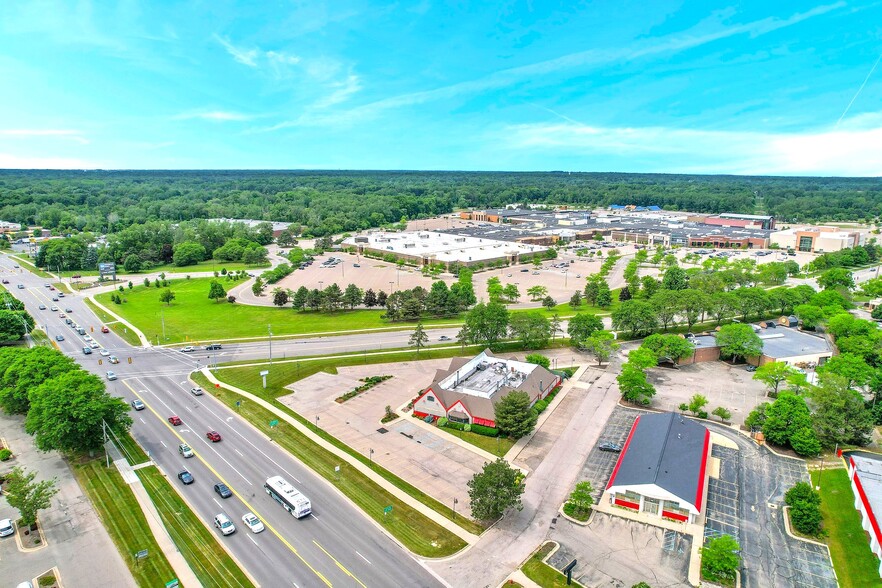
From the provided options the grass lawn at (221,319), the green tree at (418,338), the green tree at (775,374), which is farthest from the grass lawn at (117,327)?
the green tree at (775,374)

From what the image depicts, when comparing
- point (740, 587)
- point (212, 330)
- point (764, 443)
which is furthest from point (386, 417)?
point (212, 330)

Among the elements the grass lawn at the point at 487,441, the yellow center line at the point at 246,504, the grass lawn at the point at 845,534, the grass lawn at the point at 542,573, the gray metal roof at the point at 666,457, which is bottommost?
the grass lawn at the point at 845,534

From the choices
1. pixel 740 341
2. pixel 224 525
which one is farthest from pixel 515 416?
pixel 740 341

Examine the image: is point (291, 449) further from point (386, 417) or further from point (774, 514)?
point (774, 514)

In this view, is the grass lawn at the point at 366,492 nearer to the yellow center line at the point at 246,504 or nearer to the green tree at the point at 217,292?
the yellow center line at the point at 246,504

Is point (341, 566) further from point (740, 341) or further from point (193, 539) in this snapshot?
point (740, 341)

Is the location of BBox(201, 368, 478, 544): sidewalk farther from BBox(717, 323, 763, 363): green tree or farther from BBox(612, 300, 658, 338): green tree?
BBox(717, 323, 763, 363): green tree
